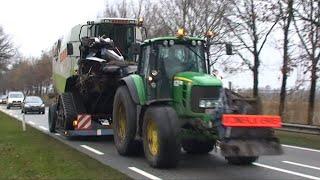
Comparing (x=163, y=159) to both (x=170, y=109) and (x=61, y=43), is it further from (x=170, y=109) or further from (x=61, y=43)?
Answer: (x=61, y=43)

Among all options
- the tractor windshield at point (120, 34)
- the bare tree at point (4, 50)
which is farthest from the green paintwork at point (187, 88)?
the bare tree at point (4, 50)

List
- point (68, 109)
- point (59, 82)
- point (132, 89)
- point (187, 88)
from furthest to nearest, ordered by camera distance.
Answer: point (59, 82)
point (68, 109)
point (132, 89)
point (187, 88)

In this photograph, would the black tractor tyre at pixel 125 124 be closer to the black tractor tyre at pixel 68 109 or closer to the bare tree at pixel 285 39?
the black tractor tyre at pixel 68 109

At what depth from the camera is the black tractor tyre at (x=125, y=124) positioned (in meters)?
14.9

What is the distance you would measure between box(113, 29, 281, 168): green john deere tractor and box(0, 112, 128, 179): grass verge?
122cm

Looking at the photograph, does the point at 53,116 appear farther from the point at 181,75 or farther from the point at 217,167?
the point at 217,167

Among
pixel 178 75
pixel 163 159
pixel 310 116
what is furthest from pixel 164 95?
pixel 310 116

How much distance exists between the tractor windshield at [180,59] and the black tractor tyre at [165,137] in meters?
1.13

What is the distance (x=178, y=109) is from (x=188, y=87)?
2.24ft

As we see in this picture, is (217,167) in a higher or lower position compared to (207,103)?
lower

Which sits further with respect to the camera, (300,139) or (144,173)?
(300,139)

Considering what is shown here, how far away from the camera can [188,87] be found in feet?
43.0

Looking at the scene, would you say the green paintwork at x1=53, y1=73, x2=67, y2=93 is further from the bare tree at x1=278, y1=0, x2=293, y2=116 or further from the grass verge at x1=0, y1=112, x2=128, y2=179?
the bare tree at x1=278, y1=0, x2=293, y2=116

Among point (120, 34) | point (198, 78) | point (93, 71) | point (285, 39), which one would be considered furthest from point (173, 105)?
point (285, 39)
